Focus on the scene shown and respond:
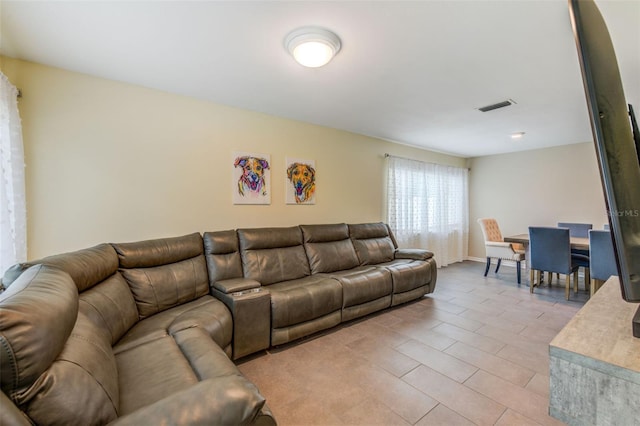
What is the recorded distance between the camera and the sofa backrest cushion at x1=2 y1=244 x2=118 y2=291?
1.41m

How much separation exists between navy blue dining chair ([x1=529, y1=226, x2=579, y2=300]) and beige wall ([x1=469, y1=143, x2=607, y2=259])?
1565 millimetres

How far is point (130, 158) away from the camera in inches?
98.8

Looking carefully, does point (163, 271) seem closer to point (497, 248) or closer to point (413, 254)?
point (413, 254)

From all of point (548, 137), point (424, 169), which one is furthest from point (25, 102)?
point (548, 137)

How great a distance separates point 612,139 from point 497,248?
15.4 ft

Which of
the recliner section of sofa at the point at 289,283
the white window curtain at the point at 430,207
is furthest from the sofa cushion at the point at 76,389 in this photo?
the white window curtain at the point at 430,207

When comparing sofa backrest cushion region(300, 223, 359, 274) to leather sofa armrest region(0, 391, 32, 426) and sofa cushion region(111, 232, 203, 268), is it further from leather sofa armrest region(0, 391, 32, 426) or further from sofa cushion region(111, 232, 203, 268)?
leather sofa armrest region(0, 391, 32, 426)

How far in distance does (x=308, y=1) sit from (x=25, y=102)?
2.28 metres

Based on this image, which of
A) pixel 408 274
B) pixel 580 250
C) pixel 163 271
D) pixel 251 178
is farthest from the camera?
pixel 580 250

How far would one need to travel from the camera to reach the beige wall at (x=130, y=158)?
2.14 metres

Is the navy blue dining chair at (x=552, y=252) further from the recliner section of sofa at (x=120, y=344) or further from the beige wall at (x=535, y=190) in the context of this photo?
the recliner section of sofa at (x=120, y=344)

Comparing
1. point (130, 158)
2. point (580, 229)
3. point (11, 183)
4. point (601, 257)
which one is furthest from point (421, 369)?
point (580, 229)

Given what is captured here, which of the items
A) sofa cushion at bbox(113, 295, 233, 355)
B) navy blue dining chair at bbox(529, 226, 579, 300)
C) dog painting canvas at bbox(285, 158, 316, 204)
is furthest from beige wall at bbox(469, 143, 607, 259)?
sofa cushion at bbox(113, 295, 233, 355)

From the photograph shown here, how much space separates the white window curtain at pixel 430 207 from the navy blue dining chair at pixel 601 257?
2.36 metres
